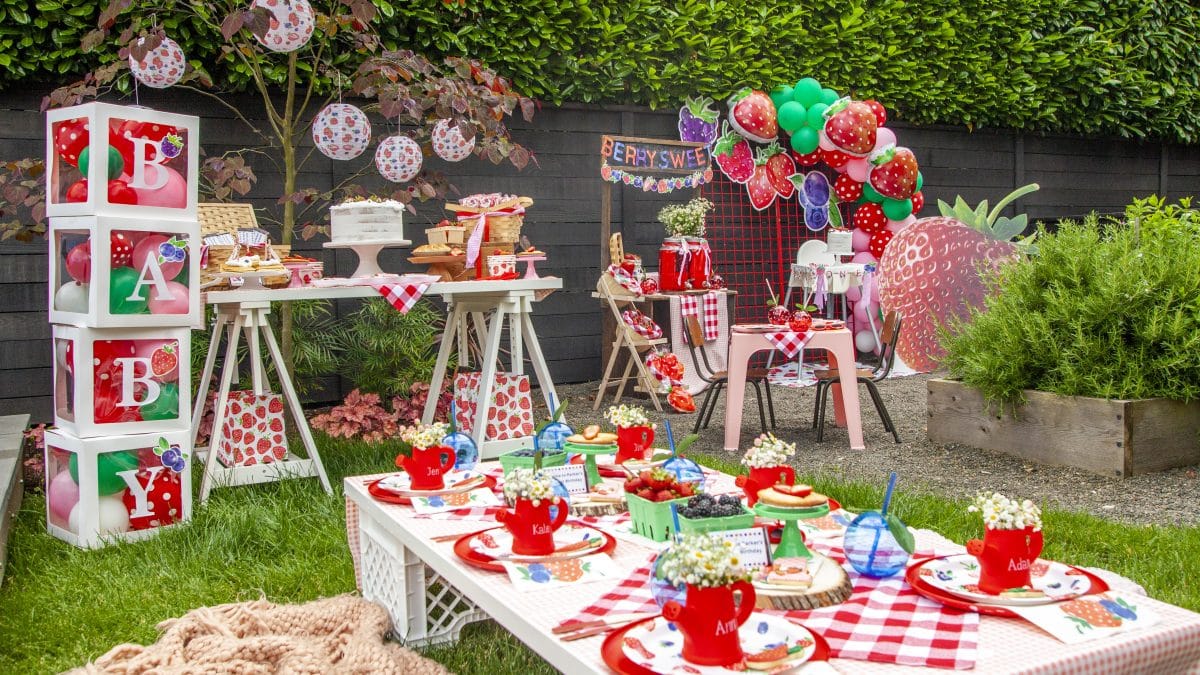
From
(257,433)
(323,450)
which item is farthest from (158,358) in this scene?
(323,450)

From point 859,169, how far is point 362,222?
4388 millimetres

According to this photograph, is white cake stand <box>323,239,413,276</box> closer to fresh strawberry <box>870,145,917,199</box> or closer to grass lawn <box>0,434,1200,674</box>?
grass lawn <box>0,434,1200,674</box>

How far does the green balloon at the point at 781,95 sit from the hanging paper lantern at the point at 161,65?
431cm

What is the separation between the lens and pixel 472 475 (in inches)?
105

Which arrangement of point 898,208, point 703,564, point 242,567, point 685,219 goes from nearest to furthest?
point 703,564 → point 242,567 → point 685,219 → point 898,208

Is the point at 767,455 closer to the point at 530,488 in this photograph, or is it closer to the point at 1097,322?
the point at 530,488

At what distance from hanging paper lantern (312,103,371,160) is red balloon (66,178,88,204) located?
3.81 ft

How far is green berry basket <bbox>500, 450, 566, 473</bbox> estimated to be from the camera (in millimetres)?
2529

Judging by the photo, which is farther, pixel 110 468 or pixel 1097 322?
pixel 1097 322

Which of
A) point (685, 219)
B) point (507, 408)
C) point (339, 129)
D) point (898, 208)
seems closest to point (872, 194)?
point (898, 208)

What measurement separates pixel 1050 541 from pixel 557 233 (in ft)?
14.2

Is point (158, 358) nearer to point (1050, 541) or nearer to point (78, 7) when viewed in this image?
point (78, 7)

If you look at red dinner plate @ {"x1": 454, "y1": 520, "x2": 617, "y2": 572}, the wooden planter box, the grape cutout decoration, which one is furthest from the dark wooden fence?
the grape cutout decoration

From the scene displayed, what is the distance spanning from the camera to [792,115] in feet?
23.6
